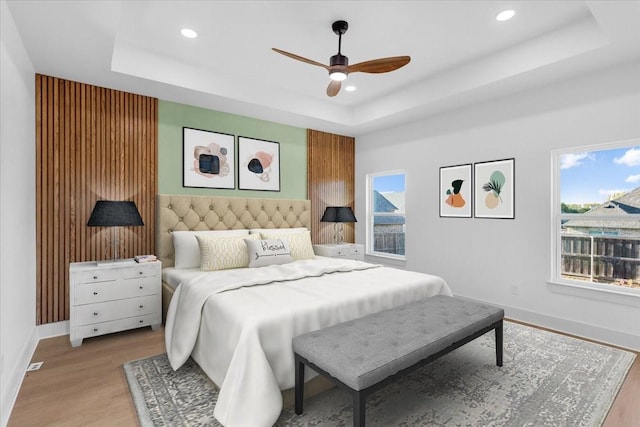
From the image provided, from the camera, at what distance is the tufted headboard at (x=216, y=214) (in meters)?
3.74

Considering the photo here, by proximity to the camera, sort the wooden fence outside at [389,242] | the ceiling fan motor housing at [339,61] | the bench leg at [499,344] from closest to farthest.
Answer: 1. the bench leg at [499,344]
2. the ceiling fan motor housing at [339,61]
3. the wooden fence outside at [389,242]

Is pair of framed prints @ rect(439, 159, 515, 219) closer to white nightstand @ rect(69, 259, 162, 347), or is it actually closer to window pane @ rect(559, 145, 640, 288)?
window pane @ rect(559, 145, 640, 288)

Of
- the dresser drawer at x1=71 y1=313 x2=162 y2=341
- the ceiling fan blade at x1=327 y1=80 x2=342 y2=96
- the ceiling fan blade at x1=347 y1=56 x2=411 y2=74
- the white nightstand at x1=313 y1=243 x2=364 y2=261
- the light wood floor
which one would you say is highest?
the ceiling fan blade at x1=347 y1=56 x2=411 y2=74

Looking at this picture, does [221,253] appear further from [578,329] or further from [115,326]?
[578,329]

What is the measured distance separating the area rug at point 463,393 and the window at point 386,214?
2488 mm

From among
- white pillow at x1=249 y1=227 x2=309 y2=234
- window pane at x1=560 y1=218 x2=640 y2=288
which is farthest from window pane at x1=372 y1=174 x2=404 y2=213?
window pane at x1=560 y1=218 x2=640 y2=288

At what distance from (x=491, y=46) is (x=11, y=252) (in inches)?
173

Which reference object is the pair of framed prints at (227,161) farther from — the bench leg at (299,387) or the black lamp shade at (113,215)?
the bench leg at (299,387)

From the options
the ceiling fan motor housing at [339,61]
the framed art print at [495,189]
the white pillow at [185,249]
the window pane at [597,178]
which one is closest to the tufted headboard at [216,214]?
the white pillow at [185,249]

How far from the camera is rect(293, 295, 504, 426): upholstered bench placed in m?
1.64

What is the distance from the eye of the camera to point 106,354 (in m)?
2.81

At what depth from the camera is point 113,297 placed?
3.11 metres

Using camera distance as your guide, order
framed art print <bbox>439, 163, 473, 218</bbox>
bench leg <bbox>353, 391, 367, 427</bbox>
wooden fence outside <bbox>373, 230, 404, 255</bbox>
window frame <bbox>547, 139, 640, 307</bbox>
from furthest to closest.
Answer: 1. wooden fence outside <bbox>373, 230, 404, 255</bbox>
2. framed art print <bbox>439, 163, 473, 218</bbox>
3. window frame <bbox>547, 139, 640, 307</bbox>
4. bench leg <bbox>353, 391, 367, 427</bbox>

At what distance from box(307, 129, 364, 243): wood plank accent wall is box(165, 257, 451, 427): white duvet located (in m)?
2.16
